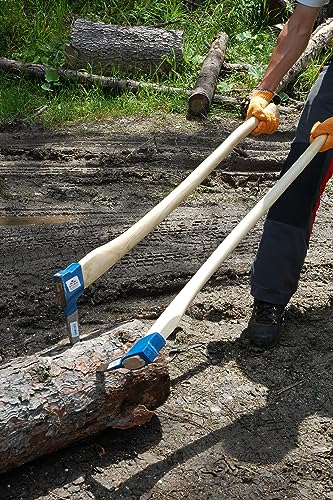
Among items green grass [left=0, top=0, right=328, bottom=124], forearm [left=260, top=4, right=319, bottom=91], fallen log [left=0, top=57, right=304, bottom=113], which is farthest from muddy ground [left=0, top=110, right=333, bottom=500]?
forearm [left=260, top=4, right=319, bottom=91]

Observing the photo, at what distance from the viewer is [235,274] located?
4.49 metres

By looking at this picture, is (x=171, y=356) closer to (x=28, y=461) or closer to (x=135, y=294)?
(x=135, y=294)

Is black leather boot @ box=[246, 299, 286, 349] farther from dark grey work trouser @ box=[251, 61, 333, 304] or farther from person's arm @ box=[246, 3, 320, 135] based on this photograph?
person's arm @ box=[246, 3, 320, 135]

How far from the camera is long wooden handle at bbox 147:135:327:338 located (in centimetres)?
294

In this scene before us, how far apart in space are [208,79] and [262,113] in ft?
11.4

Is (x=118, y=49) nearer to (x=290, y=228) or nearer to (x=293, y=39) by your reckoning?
(x=293, y=39)

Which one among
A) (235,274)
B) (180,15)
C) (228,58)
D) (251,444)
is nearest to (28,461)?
(251,444)

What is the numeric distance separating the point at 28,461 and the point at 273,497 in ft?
3.33

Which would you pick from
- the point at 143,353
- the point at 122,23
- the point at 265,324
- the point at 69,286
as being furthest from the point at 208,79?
the point at 143,353

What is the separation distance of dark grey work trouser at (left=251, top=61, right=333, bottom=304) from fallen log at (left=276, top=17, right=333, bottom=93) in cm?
339

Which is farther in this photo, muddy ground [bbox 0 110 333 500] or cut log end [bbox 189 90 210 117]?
cut log end [bbox 189 90 210 117]

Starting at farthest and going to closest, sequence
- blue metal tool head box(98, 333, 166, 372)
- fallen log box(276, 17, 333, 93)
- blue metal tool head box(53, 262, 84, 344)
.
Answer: fallen log box(276, 17, 333, 93) < blue metal tool head box(53, 262, 84, 344) < blue metal tool head box(98, 333, 166, 372)

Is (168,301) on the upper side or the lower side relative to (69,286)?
lower

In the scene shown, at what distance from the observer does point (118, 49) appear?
730cm
